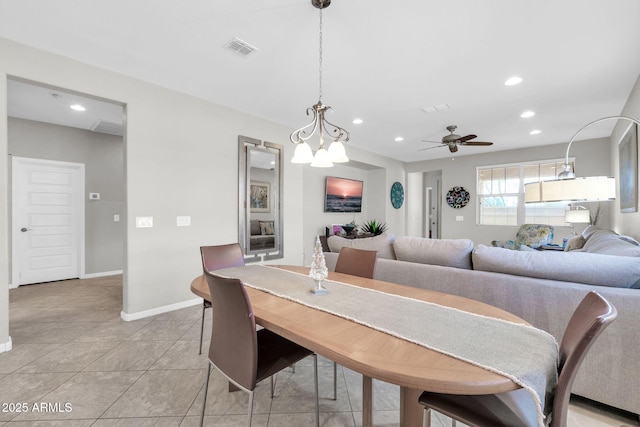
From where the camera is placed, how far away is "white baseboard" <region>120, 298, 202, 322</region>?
9.49 feet

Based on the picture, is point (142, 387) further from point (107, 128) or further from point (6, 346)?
point (107, 128)

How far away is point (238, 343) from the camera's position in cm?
124

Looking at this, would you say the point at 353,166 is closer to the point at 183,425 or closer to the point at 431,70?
the point at 431,70

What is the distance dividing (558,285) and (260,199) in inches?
131

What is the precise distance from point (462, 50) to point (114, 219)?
226 inches

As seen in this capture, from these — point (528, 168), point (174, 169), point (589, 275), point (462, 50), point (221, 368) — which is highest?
point (462, 50)

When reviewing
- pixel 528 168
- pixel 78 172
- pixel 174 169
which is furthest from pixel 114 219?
pixel 528 168

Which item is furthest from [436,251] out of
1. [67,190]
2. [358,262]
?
[67,190]

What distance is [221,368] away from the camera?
1.34m

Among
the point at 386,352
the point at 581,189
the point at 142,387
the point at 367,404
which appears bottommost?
the point at 142,387

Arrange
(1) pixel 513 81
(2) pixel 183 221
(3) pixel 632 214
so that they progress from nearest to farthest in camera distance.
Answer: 1. (1) pixel 513 81
2. (3) pixel 632 214
3. (2) pixel 183 221

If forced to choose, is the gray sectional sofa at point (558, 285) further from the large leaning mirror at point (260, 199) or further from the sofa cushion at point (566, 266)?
the large leaning mirror at point (260, 199)

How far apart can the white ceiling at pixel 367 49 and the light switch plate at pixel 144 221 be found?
147 cm

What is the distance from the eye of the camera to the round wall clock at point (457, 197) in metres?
6.52
